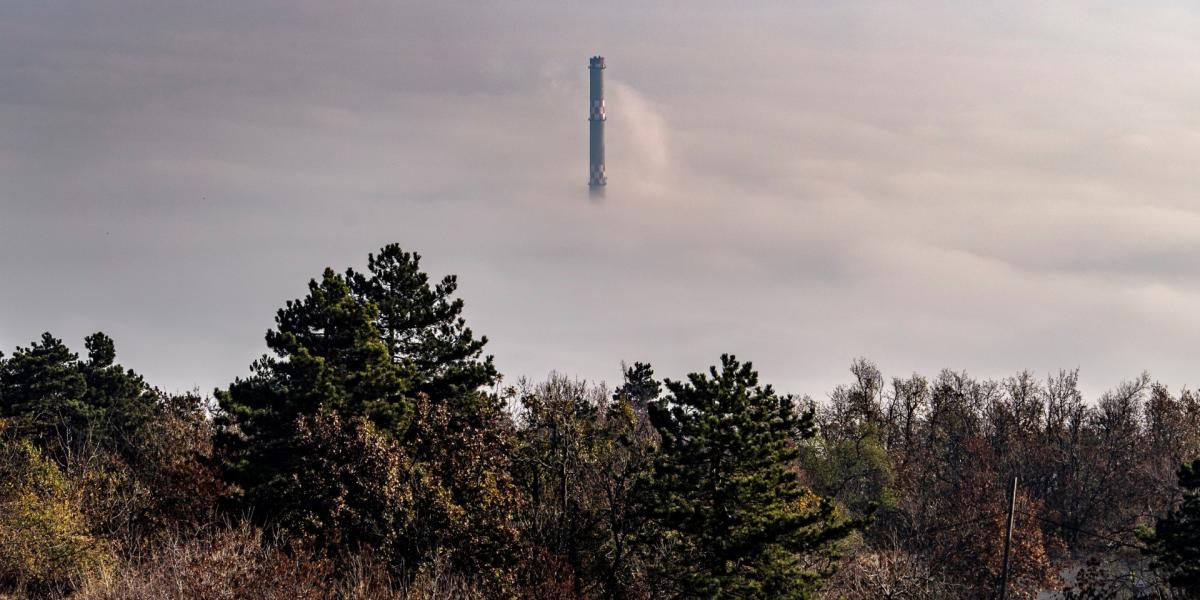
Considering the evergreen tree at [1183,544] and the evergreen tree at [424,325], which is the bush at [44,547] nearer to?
the evergreen tree at [424,325]

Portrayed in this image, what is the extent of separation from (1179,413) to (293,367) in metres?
76.9

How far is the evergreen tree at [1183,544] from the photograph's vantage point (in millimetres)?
44188

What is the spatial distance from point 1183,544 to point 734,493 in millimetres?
20268

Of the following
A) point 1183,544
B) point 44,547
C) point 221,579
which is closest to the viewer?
point 221,579

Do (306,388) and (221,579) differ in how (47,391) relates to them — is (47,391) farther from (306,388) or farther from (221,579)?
(221,579)

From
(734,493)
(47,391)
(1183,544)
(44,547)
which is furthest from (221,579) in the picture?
(47,391)

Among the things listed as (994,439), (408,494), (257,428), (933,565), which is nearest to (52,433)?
(257,428)

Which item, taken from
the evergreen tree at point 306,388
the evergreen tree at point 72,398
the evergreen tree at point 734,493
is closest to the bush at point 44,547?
the evergreen tree at point 306,388

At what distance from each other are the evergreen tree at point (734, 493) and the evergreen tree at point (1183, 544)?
16366 mm

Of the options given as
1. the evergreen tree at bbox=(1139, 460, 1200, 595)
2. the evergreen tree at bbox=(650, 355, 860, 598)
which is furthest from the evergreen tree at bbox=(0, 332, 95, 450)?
the evergreen tree at bbox=(1139, 460, 1200, 595)

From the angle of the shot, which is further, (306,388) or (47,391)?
(47,391)

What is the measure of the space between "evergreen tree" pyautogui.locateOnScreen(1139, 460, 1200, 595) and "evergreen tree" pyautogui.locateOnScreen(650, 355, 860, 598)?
16366 mm

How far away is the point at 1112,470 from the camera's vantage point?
8719 centimetres

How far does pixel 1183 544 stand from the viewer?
44.9 meters
